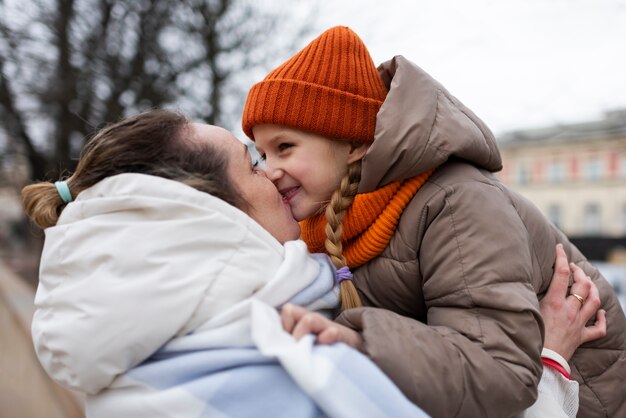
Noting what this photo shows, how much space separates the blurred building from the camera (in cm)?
3691

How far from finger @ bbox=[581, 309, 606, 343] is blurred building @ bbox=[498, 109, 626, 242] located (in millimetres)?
36823

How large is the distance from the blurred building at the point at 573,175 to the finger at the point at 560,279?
36.9 m

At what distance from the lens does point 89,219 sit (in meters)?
1.38

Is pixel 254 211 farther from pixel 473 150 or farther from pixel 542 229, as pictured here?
pixel 542 229

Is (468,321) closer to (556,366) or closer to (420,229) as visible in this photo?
(420,229)

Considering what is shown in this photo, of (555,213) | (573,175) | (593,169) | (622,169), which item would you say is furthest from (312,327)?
(555,213)

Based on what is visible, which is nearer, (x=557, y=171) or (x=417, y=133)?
(x=417, y=133)

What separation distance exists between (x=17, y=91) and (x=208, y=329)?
29.7ft

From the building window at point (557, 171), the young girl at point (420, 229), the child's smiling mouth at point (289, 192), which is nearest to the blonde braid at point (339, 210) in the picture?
the young girl at point (420, 229)

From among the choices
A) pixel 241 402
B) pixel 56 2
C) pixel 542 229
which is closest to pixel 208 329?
pixel 241 402

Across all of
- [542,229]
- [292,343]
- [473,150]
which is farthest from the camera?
[542,229]

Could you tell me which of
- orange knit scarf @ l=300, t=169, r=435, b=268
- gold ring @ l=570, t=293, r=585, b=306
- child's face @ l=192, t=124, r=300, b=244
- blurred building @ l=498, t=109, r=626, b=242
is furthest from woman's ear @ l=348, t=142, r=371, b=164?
blurred building @ l=498, t=109, r=626, b=242

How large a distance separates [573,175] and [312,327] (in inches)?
1636

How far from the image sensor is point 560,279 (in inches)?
73.1
